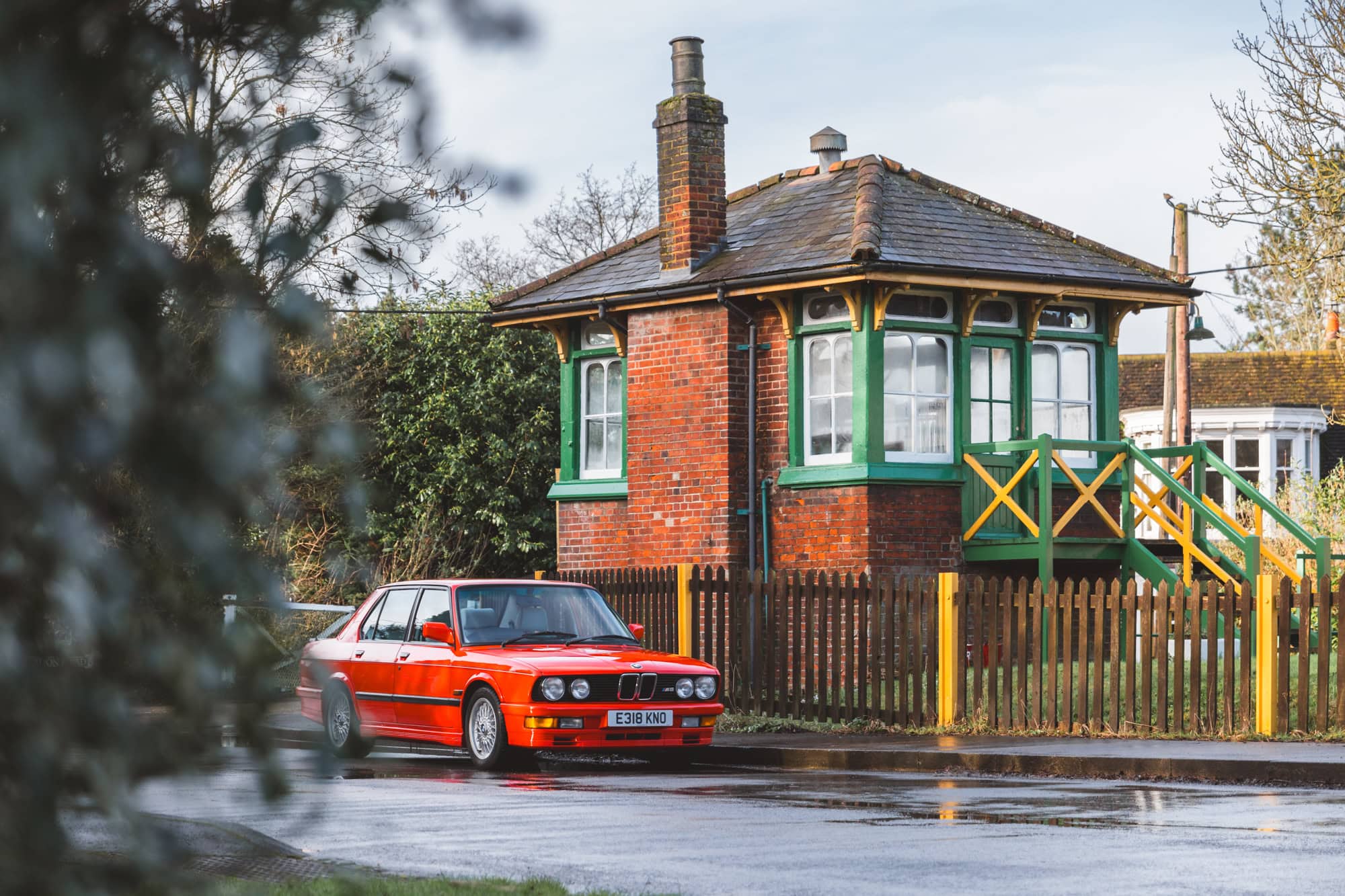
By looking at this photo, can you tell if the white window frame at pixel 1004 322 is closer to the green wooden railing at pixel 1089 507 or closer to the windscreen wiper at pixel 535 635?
the green wooden railing at pixel 1089 507

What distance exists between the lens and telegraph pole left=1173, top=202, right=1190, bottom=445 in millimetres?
31188

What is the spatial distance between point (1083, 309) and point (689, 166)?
211 inches

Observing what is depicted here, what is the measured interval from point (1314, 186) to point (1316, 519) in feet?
37.7

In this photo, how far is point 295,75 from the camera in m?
2.70

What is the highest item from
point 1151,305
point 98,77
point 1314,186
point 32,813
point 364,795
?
point 1314,186

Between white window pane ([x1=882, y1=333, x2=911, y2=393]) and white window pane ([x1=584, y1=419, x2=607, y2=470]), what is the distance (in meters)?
4.60

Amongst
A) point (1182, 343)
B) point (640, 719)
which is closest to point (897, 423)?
point (640, 719)

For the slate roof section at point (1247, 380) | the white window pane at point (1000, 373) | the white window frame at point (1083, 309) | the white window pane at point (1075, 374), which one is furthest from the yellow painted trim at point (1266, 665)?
the slate roof section at point (1247, 380)

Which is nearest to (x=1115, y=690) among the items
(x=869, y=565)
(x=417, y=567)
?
(x=869, y=565)

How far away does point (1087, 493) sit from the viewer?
21000mm

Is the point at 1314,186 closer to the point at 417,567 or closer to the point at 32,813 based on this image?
the point at 417,567

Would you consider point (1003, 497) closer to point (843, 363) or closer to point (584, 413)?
point (843, 363)

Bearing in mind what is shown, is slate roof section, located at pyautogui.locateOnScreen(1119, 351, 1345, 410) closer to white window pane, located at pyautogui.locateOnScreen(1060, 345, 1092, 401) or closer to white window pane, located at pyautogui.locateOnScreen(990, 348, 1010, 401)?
white window pane, located at pyautogui.locateOnScreen(1060, 345, 1092, 401)

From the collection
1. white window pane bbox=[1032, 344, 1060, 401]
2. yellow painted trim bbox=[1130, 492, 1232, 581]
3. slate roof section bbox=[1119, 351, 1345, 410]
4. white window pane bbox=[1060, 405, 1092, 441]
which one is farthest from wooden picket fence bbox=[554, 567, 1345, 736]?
slate roof section bbox=[1119, 351, 1345, 410]
